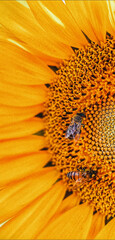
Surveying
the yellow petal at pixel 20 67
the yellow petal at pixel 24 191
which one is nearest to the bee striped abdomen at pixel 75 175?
the yellow petal at pixel 24 191

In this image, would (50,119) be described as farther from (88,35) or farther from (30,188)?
(88,35)

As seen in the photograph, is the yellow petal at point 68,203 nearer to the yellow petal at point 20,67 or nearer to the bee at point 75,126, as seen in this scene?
the bee at point 75,126

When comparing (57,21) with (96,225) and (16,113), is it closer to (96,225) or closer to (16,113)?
(16,113)

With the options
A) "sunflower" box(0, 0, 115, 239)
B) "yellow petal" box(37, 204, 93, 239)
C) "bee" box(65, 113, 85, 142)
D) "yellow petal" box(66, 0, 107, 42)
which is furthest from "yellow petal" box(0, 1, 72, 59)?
"yellow petal" box(37, 204, 93, 239)

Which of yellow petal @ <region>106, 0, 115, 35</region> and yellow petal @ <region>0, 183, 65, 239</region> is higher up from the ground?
yellow petal @ <region>106, 0, 115, 35</region>

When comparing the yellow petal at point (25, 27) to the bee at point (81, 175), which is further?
the bee at point (81, 175)

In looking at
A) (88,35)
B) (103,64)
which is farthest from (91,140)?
(88,35)

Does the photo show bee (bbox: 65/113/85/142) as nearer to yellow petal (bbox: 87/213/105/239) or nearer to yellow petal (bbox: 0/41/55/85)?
yellow petal (bbox: 0/41/55/85)
